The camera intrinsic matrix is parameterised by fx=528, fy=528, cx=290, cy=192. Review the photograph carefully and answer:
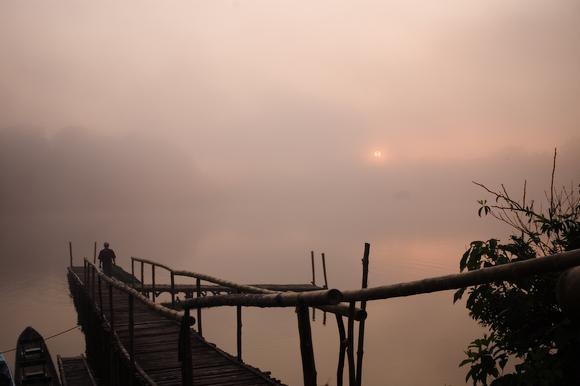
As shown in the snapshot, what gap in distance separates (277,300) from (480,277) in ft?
5.98

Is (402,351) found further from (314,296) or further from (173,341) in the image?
(314,296)

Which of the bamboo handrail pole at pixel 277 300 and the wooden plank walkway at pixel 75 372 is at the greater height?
the bamboo handrail pole at pixel 277 300

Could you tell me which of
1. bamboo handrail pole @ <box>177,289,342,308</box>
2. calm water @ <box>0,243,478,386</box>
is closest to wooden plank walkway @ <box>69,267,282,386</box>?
bamboo handrail pole @ <box>177,289,342,308</box>

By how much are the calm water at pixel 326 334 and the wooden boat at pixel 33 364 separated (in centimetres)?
940

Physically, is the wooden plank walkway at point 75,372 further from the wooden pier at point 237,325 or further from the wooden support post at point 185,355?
the wooden support post at point 185,355

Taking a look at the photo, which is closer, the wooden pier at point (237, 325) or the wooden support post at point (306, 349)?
the wooden pier at point (237, 325)

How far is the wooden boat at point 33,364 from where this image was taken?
1343 centimetres

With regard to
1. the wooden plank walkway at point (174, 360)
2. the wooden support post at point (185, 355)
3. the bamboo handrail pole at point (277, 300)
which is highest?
the bamboo handrail pole at point (277, 300)

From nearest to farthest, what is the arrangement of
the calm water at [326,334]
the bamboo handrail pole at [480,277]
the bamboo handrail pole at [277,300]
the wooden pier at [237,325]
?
the bamboo handrail pole at [480,277] < the wooden pier at [237,325] < the bamboo handrail pole at [277,300] < the calm water at [326,334]

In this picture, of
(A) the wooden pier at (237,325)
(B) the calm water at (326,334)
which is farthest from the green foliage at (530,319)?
(B) the calm water at (326,334)

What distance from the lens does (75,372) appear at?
17422 mm

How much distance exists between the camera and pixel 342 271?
69.2 meters

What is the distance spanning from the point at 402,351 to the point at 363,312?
26217 mm

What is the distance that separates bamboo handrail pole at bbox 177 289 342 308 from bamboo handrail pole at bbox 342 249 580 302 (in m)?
0.15
